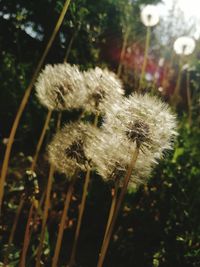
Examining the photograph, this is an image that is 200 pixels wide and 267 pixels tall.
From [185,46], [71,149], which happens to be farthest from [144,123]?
[185,46]

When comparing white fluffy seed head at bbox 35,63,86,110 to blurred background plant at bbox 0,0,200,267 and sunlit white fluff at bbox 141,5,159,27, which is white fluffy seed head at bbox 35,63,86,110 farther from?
sunlit white fluff at bbox 141,5,159,27

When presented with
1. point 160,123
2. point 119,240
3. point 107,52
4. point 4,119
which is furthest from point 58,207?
point 107,52

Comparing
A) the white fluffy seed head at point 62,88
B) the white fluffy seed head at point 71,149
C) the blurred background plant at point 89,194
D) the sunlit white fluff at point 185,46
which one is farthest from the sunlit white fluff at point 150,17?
the white fluffy seed head at point 71,149

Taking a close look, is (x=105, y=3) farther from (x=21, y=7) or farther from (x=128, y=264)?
(x=128, y=264)

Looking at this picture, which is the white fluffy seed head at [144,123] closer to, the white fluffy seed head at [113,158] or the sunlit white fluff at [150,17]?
the white fluffy seed head at [113,158]

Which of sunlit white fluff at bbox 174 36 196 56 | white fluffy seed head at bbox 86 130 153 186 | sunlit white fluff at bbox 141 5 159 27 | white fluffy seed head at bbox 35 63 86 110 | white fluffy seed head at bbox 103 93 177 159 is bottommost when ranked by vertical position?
white fluffy seed head at bbox 86 130 153 186

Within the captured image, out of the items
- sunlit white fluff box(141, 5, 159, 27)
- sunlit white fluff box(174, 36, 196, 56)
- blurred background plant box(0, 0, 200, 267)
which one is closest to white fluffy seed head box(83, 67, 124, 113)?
blurred background plant box(0, 0, 200, 267)
